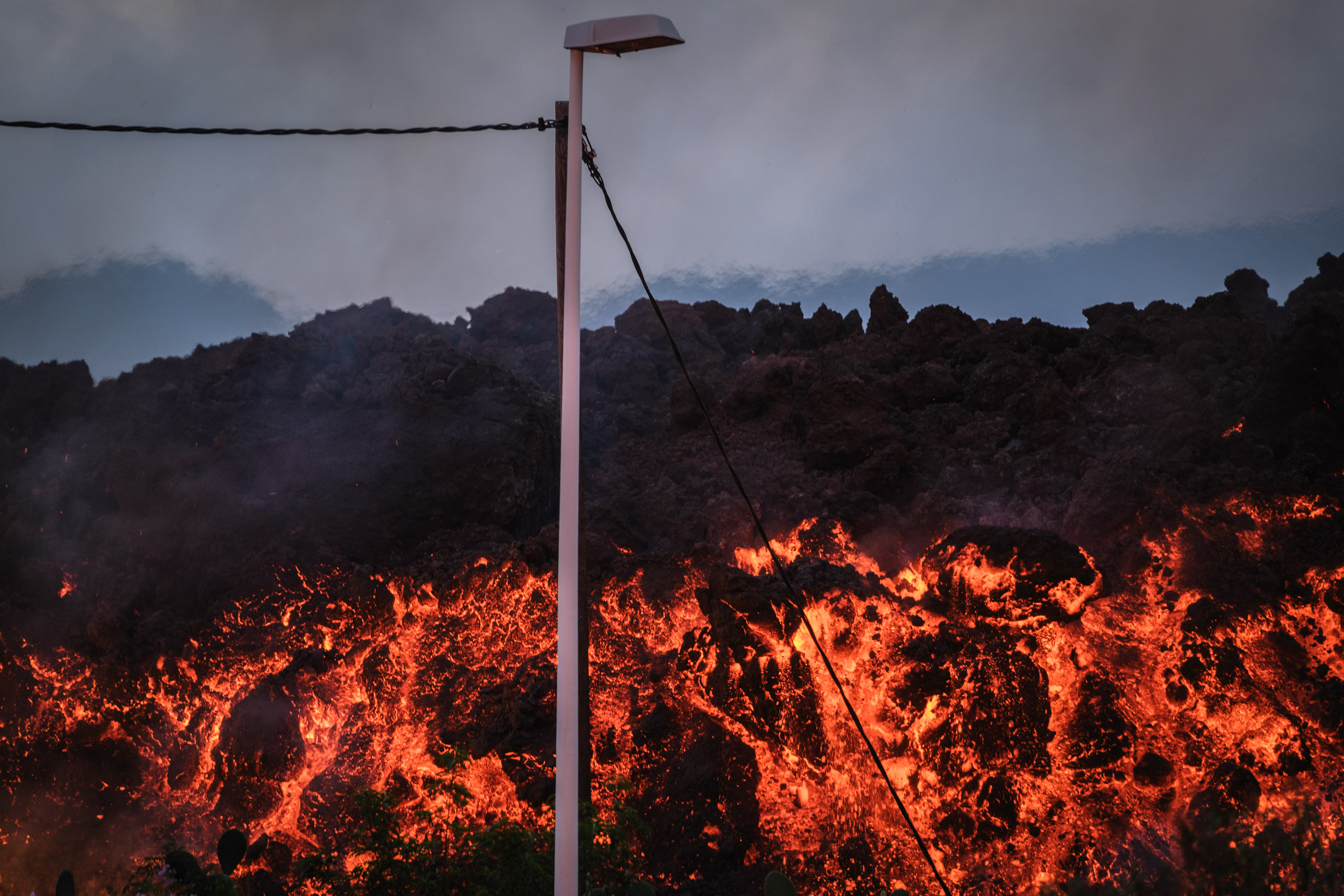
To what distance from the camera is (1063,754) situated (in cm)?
959

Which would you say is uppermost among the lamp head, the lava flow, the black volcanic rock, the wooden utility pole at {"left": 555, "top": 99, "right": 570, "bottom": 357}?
the lamp head

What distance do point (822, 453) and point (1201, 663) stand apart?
704 cm

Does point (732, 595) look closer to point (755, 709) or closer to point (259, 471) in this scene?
point (755, 709)

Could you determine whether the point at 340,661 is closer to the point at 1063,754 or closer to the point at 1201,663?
the point at 1063,754

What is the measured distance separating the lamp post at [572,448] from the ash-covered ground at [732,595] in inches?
213

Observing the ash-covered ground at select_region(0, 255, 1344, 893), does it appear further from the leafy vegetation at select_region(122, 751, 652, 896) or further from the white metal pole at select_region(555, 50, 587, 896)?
the white metal pole at select_region(555, 50, 587, 896)

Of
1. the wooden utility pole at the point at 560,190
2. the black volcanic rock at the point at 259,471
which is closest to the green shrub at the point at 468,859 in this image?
the wooden utility pole at the point at 560,190

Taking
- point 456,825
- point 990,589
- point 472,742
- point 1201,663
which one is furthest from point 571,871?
point 1201,663

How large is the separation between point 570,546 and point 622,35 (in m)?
3.36

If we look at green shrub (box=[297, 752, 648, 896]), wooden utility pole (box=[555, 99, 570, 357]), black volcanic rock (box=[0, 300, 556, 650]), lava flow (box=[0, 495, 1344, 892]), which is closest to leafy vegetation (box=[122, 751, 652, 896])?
green shrub (box=[297, 752, 648, 896])

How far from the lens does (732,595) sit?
1057cm

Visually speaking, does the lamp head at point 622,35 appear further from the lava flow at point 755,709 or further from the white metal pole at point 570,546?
the lava flow at point 755,709

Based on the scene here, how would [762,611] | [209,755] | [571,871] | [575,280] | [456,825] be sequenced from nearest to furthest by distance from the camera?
[571,871] → [575,280] → [456,825] → [762,611] → [209,755]

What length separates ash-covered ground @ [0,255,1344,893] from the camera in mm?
9602
